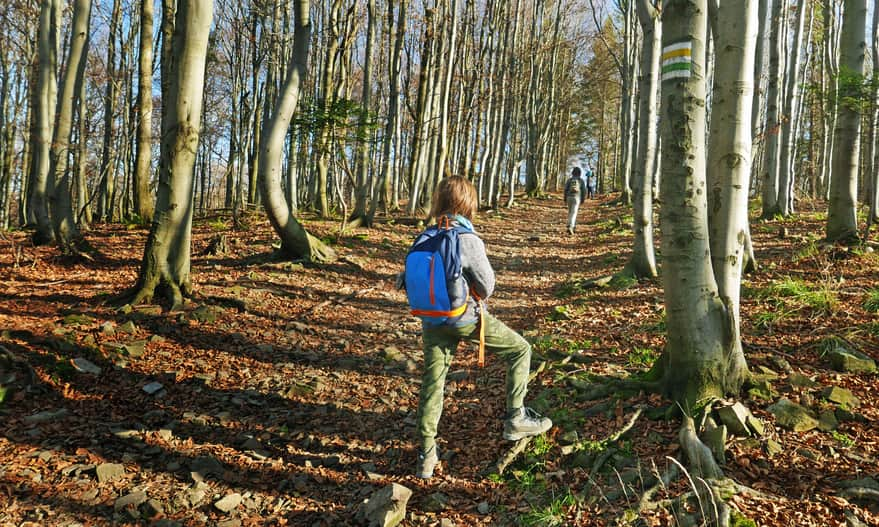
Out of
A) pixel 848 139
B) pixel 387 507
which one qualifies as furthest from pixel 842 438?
pixel 848 139

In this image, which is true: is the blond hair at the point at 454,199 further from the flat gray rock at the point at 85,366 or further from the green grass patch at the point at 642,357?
the flat gray rock at the point at 85,366

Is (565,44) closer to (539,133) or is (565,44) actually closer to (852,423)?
(539,133)

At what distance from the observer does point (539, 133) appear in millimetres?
30188

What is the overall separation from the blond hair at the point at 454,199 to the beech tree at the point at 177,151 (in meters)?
4.34

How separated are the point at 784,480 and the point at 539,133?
95.5 ft

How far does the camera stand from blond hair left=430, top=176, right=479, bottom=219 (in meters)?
3.39

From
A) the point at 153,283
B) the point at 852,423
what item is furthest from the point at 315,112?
the point at 852,423

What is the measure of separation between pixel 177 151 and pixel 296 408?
3854mm

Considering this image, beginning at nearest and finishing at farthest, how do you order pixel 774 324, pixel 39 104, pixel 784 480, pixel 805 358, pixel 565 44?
pixel 784 480, pixel 805 358, pixel 774 324, pixel 39 104, pixel 565 44

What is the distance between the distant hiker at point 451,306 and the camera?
3174 mm

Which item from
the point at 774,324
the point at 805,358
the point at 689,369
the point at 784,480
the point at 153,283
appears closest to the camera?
the point at 784,480

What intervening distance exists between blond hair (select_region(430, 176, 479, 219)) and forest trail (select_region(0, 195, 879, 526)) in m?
1.76

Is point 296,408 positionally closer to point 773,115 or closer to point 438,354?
point 438,354

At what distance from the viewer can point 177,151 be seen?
248 inches
